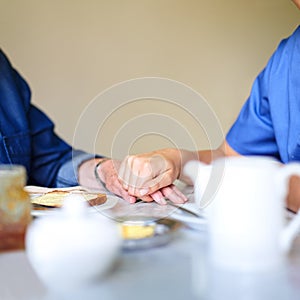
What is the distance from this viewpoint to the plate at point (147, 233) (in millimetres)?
585

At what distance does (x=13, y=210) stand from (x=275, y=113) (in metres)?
0.71

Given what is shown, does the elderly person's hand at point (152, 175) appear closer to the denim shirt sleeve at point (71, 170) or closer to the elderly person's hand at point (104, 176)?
the elderly person's hand at point (104, 176)

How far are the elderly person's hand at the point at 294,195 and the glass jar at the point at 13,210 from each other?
459 mm

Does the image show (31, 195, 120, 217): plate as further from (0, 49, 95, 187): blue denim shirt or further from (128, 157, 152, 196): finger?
(0, 49, 95, 187): blue denim shirt

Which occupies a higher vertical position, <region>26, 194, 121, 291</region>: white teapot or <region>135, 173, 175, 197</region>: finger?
<region>26, 194, 121, 291</region>: white teapot

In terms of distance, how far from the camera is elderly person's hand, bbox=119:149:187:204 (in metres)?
0.95

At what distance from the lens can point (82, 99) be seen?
2145 millimetres

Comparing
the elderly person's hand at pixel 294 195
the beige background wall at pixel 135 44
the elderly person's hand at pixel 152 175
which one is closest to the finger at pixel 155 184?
the elderly person's hand at pixel 152 175

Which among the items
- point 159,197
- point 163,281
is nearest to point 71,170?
point 159,197

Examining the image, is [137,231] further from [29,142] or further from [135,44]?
[135,44]

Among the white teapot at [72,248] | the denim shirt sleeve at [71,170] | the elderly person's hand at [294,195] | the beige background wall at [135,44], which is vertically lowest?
the denim shirt sleeve at [71,170]

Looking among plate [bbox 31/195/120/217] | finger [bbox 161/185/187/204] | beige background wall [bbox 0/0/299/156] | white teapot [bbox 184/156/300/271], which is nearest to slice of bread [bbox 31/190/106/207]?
plate [bbox 31/195/120/217]

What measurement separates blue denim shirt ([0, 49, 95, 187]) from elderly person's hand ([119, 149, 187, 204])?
269 mm

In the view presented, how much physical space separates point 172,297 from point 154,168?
1.76 ft
